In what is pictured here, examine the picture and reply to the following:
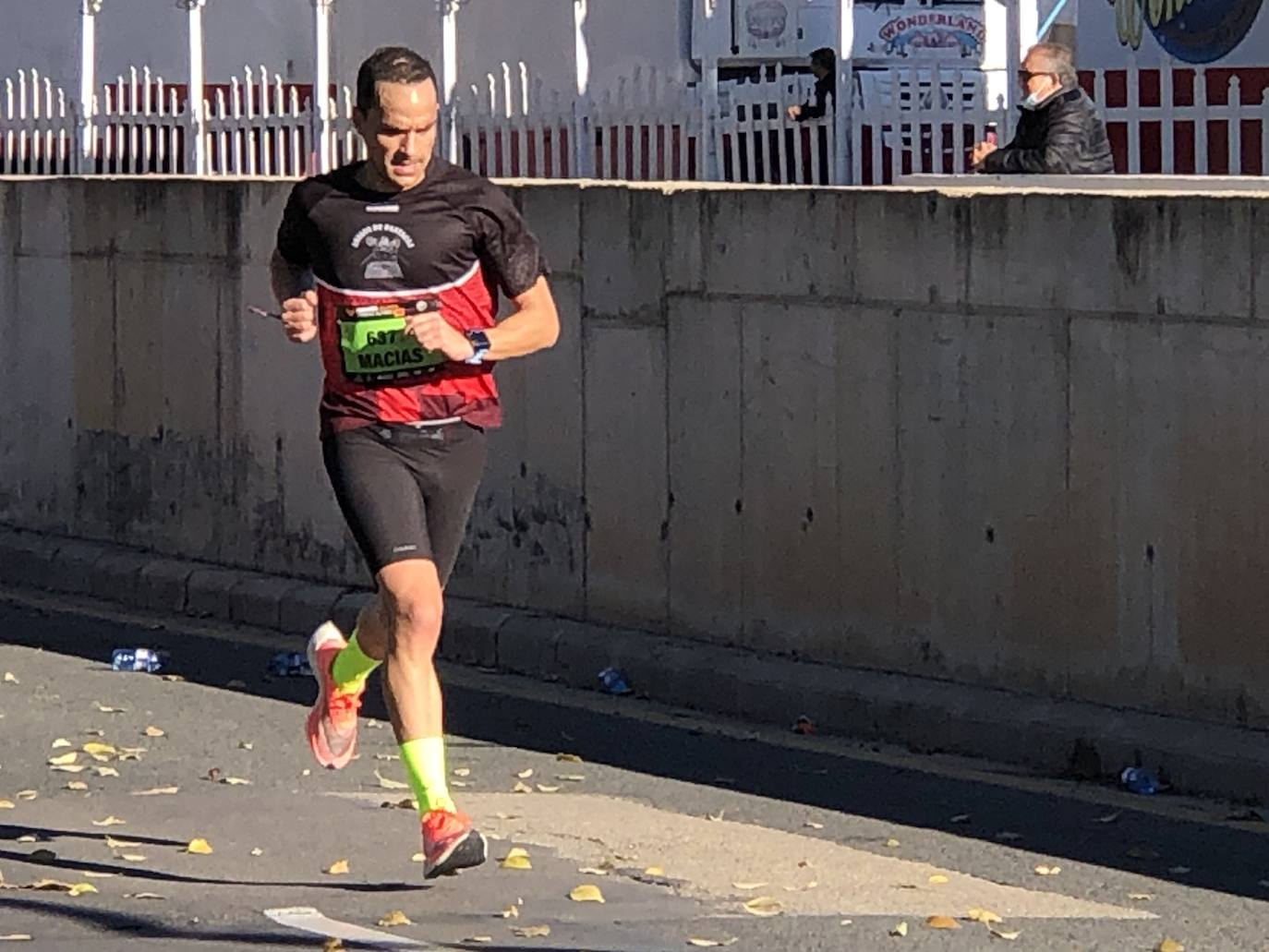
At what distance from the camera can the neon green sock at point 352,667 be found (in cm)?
790

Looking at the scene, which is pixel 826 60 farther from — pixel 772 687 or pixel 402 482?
pixel 402 482

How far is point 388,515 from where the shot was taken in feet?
24.9

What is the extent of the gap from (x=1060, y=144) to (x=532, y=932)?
592 cm

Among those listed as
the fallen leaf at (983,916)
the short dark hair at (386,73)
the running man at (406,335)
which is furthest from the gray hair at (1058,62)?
the fallen leaf at (983,916)

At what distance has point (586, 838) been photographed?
833cm

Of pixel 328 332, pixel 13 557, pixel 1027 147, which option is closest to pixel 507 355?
pixel 328 332

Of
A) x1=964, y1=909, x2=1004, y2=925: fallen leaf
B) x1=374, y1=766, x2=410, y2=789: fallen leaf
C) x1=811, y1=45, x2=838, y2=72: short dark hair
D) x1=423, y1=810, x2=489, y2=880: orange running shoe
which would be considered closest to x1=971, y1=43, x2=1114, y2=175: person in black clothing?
x1=811, y1=45, x2=838, y2=72: short dark hair

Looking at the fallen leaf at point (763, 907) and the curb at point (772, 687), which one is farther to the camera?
the curb at point (772, 687)

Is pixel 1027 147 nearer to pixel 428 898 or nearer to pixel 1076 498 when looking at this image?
pixel 1076 498

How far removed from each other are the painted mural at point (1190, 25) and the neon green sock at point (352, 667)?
34.9 ft

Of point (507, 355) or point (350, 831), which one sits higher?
point (507, 355)

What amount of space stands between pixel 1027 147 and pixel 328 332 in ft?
17.5

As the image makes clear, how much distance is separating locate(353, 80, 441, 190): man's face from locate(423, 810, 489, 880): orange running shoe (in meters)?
1.54

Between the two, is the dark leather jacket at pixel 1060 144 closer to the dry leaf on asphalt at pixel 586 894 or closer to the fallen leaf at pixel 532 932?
the dry leaf on asphalt at pixel 586 894
